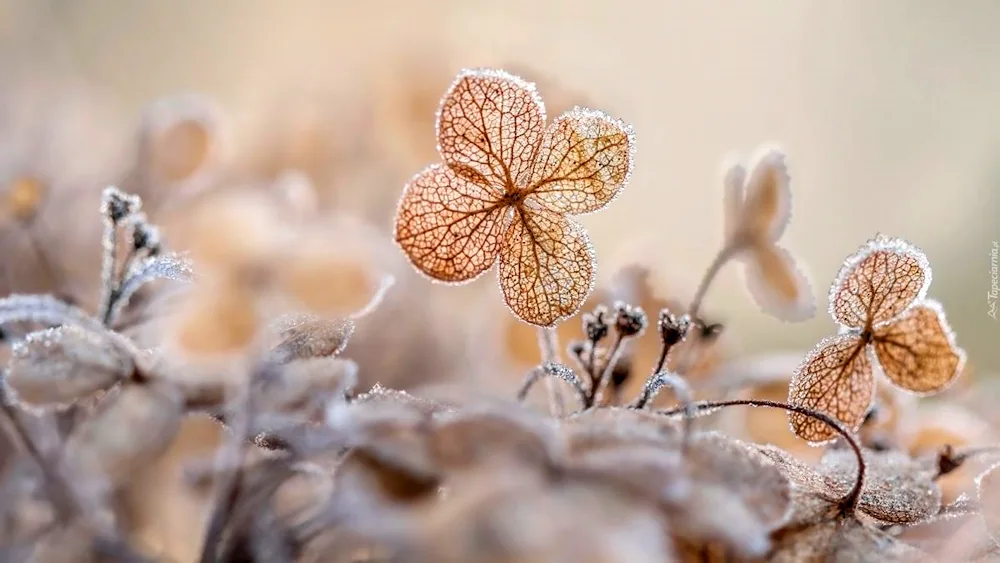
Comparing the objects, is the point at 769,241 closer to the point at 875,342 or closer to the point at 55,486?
the point at 875,342

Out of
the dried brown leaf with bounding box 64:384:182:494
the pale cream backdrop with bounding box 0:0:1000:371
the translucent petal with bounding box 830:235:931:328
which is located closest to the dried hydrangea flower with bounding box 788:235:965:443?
the translucent petal with bounding box 830:235:931:328

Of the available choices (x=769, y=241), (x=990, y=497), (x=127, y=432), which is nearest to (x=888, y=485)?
(x=990, y=497)

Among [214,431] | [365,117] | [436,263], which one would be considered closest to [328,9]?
[365,117]

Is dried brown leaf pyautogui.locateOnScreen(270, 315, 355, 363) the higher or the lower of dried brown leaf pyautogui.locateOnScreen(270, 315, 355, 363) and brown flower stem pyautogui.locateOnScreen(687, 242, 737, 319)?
the lower

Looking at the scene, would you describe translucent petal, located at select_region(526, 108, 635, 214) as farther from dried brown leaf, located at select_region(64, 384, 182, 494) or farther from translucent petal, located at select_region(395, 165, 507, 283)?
dried brown leaf, located at select_region(64, 384, 182, 494)

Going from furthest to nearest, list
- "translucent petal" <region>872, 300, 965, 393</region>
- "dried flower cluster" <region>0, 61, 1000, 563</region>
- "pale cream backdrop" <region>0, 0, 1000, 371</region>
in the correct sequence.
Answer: "pale cream backdrop" <region>0, 0, 1000, 371</region> → "translucent petal" <region>872, 300, 965, 393</region> → "dried flower cluster" <region>0, 61, 1000, 563</region>

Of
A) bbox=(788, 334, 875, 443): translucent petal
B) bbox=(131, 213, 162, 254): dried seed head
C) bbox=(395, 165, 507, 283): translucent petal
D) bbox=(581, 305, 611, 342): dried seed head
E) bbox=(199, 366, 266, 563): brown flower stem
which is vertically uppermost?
bbox=(131, 213, 162, 254): dried seed head

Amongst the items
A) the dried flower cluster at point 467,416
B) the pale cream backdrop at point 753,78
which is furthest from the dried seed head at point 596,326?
the pale cream backdrop at point 753,78
